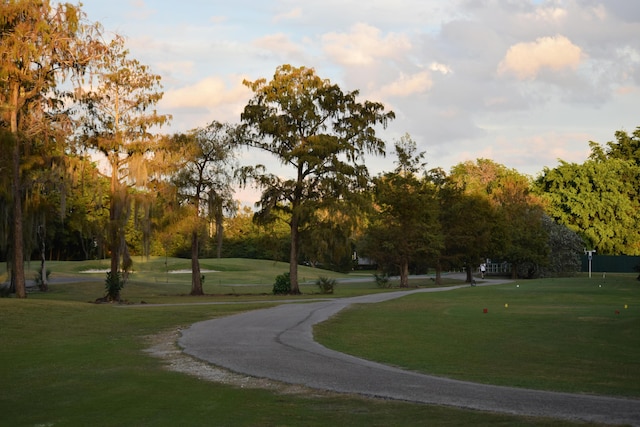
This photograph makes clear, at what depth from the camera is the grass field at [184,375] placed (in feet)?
34.6

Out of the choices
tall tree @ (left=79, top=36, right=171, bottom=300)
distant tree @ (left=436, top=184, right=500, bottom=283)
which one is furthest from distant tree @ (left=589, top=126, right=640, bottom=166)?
tall tree @ (left=79, top=36, right=171, bottom=300)

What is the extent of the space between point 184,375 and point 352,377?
123 inches

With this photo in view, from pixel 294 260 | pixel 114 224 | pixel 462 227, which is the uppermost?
pixel 462 227

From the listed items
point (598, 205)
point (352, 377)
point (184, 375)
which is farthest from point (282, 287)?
point (598, 205)

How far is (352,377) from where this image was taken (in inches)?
543

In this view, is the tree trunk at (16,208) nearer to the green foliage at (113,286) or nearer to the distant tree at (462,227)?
the green foliage at (113,286)

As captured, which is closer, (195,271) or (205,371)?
(205,371)

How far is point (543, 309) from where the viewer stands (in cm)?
3278

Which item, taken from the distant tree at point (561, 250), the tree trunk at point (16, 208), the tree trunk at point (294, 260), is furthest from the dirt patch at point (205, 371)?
the distant tree at point (561, 250)

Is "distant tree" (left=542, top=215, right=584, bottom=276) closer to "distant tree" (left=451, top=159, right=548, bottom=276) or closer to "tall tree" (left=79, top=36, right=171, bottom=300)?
"distant tree" (left=451, top=159, right=548, bottom=276)

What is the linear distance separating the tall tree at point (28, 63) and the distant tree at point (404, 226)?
30.7 m

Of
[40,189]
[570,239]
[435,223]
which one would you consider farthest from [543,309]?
[570,239]

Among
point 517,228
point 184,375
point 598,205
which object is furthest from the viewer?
point 598,205

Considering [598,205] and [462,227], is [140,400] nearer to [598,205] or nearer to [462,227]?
[462,227]
